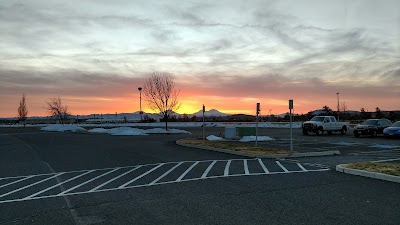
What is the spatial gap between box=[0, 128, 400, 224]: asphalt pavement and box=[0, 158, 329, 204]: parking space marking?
0.08 feet

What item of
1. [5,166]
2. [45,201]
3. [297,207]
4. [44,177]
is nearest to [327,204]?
[297,207]

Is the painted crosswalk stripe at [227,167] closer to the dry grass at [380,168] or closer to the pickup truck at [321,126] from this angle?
the dry grass at [380,168]

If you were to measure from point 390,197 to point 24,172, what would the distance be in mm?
10703

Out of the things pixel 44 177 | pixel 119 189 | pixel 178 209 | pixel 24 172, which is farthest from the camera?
pixel 24 172

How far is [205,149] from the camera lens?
1972 cm

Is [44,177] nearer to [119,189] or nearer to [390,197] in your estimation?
[119,189]

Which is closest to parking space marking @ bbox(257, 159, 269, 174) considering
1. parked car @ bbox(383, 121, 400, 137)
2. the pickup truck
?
parked car @ bbox(383, 121, 400, 137)

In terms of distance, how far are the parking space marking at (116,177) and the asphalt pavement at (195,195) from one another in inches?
1.0

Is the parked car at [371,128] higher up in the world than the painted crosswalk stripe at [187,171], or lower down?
higher up

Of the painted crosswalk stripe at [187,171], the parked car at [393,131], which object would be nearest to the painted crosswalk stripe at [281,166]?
Result: the painted crosswalk stripe at [187,171]

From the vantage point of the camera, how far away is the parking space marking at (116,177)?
860cm

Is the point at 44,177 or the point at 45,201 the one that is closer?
the point at 45,201

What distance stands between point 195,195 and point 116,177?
3563mm

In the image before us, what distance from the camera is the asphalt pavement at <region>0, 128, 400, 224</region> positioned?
614 centimetres
